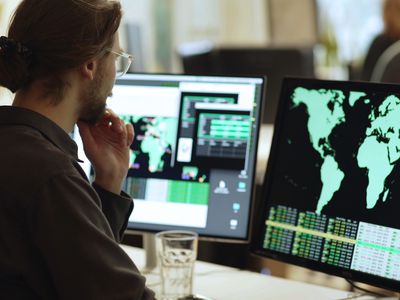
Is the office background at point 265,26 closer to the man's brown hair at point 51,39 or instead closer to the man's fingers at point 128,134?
the man's fingers at point 128,134

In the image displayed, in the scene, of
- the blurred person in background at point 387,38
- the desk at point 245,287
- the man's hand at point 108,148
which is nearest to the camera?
the man's hand at point 108,148

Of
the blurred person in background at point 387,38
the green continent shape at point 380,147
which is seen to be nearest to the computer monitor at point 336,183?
the green continent shape at point 380,147

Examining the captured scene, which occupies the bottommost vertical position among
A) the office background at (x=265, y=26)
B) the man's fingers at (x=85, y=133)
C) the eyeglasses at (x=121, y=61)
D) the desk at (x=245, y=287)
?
the desk at (x=245, y=287)

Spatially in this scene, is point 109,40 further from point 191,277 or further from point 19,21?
point 191,277

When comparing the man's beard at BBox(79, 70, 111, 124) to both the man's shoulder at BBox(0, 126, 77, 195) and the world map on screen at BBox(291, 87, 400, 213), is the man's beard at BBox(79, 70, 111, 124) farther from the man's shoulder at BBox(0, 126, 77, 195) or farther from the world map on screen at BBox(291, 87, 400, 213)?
the world map on screen at BBox(291, 87, 400, 213)

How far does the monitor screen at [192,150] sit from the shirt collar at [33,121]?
499 millimetres

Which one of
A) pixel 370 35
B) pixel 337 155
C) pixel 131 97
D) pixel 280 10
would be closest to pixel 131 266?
pixel 337 155

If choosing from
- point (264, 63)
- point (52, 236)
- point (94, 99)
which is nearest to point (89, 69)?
point (94, 99)

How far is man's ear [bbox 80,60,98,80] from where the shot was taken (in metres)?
1.30

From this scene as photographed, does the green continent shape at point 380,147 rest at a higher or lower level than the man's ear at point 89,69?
lower

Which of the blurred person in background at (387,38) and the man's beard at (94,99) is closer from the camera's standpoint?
the man's beard at (94,99)

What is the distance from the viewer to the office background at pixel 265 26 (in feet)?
18.6

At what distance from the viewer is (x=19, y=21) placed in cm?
129

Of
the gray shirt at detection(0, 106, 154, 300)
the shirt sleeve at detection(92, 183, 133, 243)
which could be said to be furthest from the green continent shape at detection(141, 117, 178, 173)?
the gray shirt at detection(0, 106, 154, 300)
